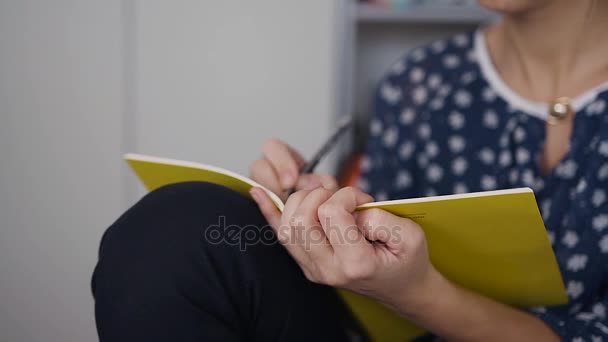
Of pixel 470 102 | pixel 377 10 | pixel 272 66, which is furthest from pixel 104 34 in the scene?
pixel 470 102

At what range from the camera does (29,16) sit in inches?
42.1

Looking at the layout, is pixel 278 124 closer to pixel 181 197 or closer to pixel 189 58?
pixel 189 58

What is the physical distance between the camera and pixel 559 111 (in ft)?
2.50

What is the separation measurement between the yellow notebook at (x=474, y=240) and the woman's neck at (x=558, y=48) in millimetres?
317

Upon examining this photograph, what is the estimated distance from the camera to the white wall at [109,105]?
3.52 ft

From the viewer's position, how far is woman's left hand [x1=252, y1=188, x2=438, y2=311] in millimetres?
446

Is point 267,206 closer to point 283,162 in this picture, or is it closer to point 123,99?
point 283,162

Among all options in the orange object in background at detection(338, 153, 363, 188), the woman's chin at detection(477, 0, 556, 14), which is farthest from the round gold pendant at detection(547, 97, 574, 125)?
the orange object in background at detection(338, 153, 363, 188)

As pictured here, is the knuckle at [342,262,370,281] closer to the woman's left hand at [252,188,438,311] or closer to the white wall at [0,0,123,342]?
the woman's left hand at [252,188,438,311]

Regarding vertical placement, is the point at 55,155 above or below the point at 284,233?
below

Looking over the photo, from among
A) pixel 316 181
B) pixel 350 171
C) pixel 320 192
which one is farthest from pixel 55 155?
pixel 320 192

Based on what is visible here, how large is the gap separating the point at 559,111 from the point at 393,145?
25 cm

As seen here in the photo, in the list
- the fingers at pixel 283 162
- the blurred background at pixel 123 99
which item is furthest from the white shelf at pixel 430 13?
the fingers at pixel 283 162

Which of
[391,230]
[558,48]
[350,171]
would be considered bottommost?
[350,171]
